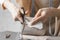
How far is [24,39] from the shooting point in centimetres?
51

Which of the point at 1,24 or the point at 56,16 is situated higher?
the point at 56,16

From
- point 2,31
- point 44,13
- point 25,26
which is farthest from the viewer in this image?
point 2,31

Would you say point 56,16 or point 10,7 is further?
point 10,7

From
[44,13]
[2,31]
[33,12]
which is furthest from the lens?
[2,31]

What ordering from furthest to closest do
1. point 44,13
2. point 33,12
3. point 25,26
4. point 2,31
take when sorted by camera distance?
point 2,31
point 33,12
point 25,26
point 44,13

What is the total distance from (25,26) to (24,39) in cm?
6

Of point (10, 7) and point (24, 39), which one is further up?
point (10, 7)

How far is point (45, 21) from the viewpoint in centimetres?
48

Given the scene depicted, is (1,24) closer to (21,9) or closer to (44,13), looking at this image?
(21,9)

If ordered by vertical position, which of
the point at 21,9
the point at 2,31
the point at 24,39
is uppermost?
the point at 21,9

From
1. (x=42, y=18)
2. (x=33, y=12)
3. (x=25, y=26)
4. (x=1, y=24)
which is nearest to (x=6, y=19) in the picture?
(x=1, y=24)

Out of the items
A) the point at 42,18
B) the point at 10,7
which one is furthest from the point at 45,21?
the point at 10,7

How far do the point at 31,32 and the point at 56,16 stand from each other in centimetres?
11

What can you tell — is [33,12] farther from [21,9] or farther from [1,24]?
[1,24]
